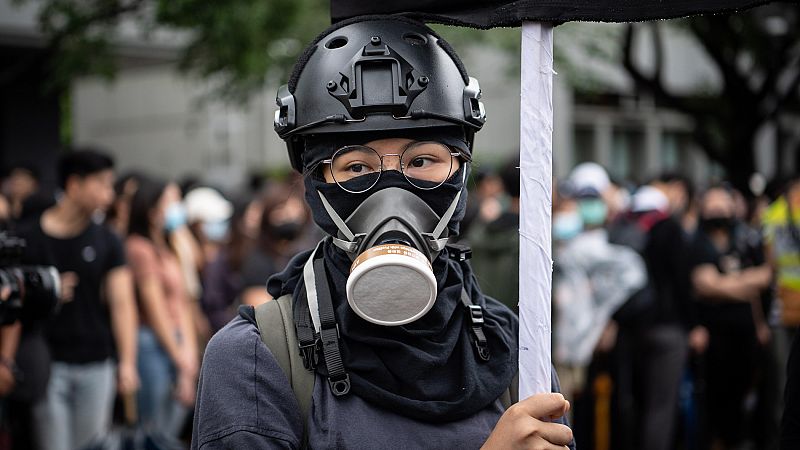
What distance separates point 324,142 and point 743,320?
7809 millimetres

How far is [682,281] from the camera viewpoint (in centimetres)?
847

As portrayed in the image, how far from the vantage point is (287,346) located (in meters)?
2.32

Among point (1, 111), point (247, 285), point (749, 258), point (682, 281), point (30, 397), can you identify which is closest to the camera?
point (30, 397)

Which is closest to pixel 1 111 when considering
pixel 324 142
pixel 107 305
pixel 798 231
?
pixel 107 305

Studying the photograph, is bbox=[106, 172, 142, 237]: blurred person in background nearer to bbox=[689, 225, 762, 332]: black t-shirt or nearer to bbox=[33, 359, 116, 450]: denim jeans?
bbox=[33, 359, 116, 450]: denim jeans

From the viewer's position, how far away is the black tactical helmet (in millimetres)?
2373

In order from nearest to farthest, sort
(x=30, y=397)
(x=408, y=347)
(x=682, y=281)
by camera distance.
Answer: (x=408, y=347)
(x=30, y=397)
(x=682, y=281)

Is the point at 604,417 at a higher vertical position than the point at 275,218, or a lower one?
lower

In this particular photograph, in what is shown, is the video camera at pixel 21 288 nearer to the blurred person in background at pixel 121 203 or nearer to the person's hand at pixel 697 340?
the blurred person in background at pixel 121 203

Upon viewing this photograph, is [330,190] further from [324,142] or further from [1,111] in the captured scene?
[1,111]

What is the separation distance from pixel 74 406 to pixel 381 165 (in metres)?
4.82

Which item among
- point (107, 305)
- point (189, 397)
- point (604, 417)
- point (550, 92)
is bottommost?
point (604, 417)

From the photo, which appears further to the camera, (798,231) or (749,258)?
(749,258)

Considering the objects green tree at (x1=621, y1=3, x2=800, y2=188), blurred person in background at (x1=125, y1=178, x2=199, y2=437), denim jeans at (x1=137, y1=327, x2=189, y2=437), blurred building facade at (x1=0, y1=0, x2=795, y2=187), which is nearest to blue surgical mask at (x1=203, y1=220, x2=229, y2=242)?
blurred person in background at (x1=125, y1=178, x2=199, y2=437)
